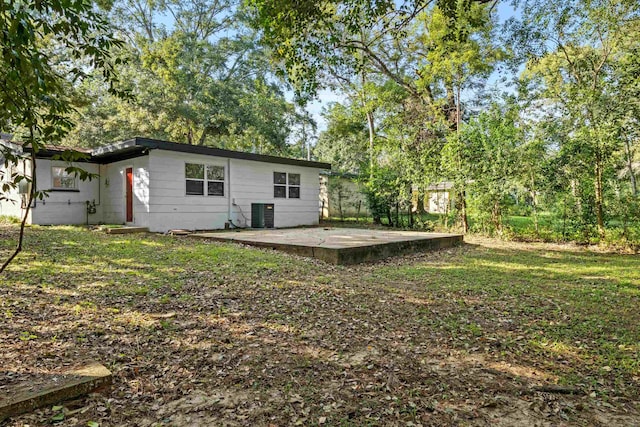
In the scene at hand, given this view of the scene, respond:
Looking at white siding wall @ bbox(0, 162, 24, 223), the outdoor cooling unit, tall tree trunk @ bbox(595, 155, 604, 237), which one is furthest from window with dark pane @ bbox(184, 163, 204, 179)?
tall tree trunk @ bbox(595, 155, 604, 237)

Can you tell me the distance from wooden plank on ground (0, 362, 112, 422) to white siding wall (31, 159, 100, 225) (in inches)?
405

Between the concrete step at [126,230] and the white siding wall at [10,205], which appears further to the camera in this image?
the white siding wall at [10,205]

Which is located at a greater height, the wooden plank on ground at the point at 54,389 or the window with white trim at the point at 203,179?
the window with white trim at the point at 203,179

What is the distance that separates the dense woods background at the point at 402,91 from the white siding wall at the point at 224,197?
8.01ft

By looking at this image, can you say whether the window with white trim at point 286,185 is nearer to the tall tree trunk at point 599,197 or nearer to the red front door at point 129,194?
the red front door at point 129,194

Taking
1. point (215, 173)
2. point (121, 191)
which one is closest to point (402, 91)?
point (215, 173)

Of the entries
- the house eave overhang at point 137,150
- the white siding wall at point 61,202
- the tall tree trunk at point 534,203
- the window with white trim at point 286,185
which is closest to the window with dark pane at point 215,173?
the house eave overhang at point 137,150

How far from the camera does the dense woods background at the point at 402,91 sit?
10.7ft

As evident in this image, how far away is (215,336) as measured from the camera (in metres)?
3.12

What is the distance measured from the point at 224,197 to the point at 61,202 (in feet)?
16.3

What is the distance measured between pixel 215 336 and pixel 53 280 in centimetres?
264

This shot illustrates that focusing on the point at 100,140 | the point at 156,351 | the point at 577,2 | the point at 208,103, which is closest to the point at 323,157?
the point at 208,103

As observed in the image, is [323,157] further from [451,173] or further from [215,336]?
[215,336]

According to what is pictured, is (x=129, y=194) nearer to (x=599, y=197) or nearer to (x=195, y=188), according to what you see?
(x=195, y=188)
